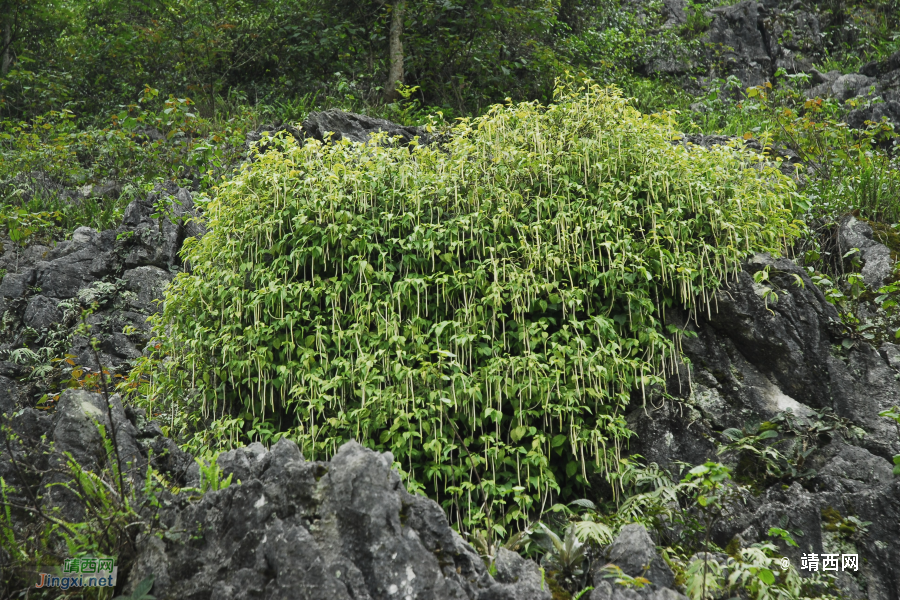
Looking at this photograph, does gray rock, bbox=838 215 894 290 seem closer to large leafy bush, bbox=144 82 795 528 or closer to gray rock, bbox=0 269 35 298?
large leafy bush, bbox=144 82 795 528

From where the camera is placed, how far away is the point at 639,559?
12.1 ft

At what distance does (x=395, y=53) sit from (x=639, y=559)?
10666 mm

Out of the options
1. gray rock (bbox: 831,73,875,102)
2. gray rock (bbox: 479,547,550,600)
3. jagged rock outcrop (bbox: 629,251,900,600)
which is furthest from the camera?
gray rock (bbox: 831,73,875,102)

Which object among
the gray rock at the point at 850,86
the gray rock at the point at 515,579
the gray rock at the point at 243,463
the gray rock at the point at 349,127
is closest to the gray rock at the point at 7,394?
the gray rock at the point at 243,463

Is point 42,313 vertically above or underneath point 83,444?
above

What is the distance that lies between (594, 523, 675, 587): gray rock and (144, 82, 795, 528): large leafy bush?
1061 mm

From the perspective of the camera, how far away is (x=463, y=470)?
4.95 metres

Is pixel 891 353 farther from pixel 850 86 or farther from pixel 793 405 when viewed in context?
pixel 850 86

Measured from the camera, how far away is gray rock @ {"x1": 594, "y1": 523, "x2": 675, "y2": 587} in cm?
365

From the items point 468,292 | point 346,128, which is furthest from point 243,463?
point 346,128

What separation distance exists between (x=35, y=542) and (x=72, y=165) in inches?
349

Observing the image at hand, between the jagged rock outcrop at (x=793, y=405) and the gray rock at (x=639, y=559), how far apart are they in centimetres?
113

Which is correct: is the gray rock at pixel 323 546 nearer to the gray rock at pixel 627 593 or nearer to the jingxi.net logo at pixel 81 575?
the jingxi.net logo at pixel 81 575

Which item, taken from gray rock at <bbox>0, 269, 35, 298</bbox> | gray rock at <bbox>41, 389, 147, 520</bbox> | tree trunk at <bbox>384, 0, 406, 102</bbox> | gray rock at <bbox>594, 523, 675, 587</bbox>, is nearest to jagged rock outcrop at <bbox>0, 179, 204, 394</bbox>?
gray rock at <bbox>0, 269, 35, 298</bbox>
